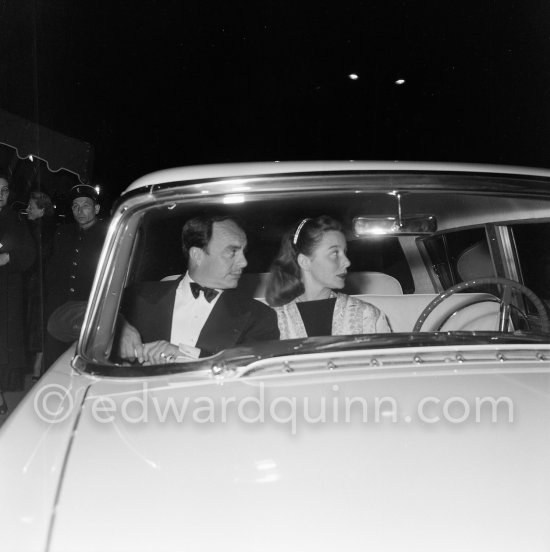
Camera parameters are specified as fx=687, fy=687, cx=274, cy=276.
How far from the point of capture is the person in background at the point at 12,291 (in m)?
5.48

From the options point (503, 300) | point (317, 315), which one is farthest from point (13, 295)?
point (503, 300)

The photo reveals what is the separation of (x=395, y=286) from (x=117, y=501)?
241 cm

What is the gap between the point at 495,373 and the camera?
6.09 ft

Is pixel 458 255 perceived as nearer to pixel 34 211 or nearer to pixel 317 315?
pixel 317 315

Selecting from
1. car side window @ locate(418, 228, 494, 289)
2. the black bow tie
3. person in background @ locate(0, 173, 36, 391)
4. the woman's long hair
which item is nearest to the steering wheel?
the woman's long hair

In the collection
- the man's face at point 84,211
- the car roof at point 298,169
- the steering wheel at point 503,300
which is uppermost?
the man's face at point 84,211

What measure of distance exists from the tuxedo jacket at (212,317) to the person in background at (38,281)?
3998 mm

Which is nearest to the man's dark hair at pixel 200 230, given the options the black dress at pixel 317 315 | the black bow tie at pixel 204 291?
the black bow tie at pixel 204 291

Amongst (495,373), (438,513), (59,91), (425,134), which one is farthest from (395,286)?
(425,134)

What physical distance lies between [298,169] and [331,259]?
0.64 m

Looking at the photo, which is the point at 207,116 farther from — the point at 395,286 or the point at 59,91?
the point at 395,286

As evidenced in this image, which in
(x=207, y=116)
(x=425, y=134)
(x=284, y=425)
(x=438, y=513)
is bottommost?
(x=438, y=513)

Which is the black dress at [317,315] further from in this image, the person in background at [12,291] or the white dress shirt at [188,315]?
the person in background at [12,291]

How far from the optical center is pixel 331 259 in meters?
2.71
